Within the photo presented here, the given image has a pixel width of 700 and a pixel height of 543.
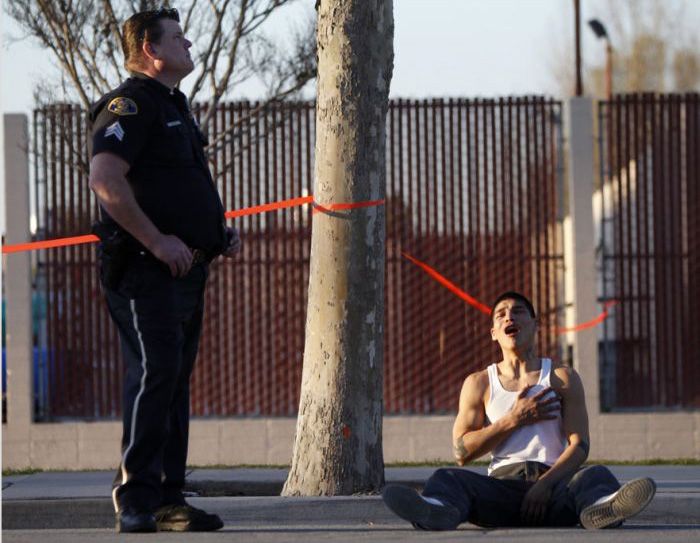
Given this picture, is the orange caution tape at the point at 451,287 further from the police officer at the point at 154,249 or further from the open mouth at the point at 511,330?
the police officer at the point at 154,249

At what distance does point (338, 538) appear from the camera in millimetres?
6715

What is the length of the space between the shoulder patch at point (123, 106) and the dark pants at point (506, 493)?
194 cm

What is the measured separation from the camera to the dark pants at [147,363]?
664 cm

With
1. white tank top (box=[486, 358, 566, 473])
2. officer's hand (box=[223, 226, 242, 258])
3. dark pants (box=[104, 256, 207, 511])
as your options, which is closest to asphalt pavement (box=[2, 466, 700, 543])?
dark pants (box=[104, 256, 207, 511])

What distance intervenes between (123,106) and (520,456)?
2197mm

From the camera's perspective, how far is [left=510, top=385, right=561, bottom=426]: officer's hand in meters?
7.16

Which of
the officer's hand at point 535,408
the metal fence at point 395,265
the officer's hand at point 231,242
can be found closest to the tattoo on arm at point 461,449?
the officer's hand at point 535,408

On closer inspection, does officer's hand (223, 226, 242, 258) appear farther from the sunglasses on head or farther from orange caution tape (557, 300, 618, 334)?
orange caution tape (557, 300, 618, 334)

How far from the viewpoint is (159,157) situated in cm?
678

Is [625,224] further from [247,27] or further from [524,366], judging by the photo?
[524,366]

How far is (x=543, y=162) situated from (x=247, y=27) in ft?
9.34

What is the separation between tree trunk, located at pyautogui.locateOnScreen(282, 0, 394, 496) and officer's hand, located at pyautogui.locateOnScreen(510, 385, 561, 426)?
4.50 feet

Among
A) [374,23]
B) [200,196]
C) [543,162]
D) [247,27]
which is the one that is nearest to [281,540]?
[200,196]

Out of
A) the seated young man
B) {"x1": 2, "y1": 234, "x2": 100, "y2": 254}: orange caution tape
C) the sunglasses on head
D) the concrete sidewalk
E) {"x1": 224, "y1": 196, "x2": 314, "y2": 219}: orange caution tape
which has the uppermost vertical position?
the sunglasses on head
